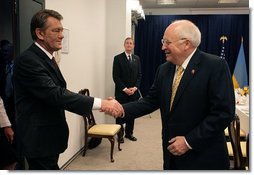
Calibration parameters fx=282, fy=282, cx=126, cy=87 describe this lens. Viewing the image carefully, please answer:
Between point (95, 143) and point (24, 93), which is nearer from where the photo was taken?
point (24, 93)

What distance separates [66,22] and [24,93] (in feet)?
4.20

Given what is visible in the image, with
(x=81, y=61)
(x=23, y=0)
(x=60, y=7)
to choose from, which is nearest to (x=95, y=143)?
(x=81, y=61)

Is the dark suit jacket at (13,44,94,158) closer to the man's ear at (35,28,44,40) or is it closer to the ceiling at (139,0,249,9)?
the man's ear at (35,28,44,40)

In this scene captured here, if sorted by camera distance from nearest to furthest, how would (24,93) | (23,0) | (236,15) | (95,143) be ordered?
(24,93) → (23,0) → (95,143) → (236,15)

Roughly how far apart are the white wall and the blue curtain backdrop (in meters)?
2.23

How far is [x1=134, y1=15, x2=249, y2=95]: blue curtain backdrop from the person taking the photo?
5910mm

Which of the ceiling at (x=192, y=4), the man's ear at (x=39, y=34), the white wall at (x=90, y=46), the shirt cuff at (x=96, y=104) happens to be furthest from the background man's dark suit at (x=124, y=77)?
the ceiling at (x=192, y=4)

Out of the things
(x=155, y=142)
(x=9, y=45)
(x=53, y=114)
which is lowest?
(x=155, y=142)

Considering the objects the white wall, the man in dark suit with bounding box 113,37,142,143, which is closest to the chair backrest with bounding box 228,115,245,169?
the white wall

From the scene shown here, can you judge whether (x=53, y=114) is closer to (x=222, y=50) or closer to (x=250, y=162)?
(x=250, y=162)

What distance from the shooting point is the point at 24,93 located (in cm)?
127

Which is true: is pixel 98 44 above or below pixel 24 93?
above

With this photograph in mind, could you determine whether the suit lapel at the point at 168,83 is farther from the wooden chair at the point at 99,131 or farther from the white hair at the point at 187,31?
the wooden chair at the point at 99,131

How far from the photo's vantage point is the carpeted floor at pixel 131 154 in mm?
2242
